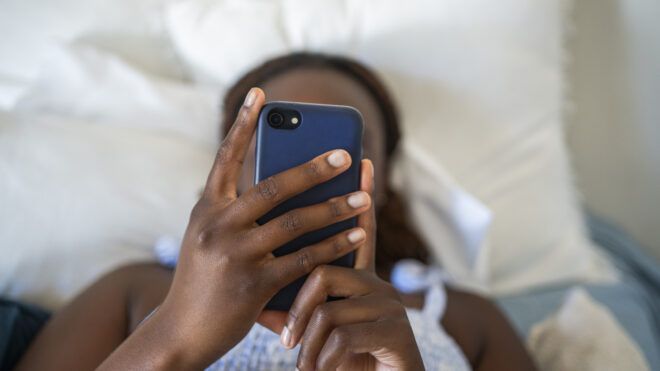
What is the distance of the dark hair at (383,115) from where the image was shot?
2.54ft

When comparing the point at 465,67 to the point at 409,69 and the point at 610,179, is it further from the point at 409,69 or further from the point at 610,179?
the point at 610,179

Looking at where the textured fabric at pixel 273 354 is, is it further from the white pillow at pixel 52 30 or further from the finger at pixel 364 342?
the white pillow at pixel 52 30

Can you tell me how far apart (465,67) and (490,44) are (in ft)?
0.24

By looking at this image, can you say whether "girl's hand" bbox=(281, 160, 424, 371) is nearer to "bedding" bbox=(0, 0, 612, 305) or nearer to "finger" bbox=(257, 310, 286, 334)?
"finger" bbox=(257, 310, 286, 334)

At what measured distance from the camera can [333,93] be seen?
0.69 meters

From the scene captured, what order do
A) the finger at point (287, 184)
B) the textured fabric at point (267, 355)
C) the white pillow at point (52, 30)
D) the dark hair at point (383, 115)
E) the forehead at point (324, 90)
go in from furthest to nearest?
the white pillow at point (52, 30) < the dark hair at point (383, 115) < the forehead at point (324, 90) < the textured fabric at point (267, 355) < the finger at point (287, 184)

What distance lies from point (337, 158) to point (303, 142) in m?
0.04

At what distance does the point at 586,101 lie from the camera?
1188 mm

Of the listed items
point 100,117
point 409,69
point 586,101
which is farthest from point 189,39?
point 586,101

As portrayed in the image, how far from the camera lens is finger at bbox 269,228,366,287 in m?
0.39

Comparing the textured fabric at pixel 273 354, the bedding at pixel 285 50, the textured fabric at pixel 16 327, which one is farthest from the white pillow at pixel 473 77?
the textured fabric at pixel 16 327

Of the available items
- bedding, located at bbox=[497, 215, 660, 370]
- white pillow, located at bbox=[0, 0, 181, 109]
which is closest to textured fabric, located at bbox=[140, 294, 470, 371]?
bedding, located at bbox=[497, 215, 660, 370]

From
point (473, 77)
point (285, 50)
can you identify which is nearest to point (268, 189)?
point (285, 50)

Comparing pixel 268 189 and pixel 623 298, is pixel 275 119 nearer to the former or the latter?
pixel 268 189
